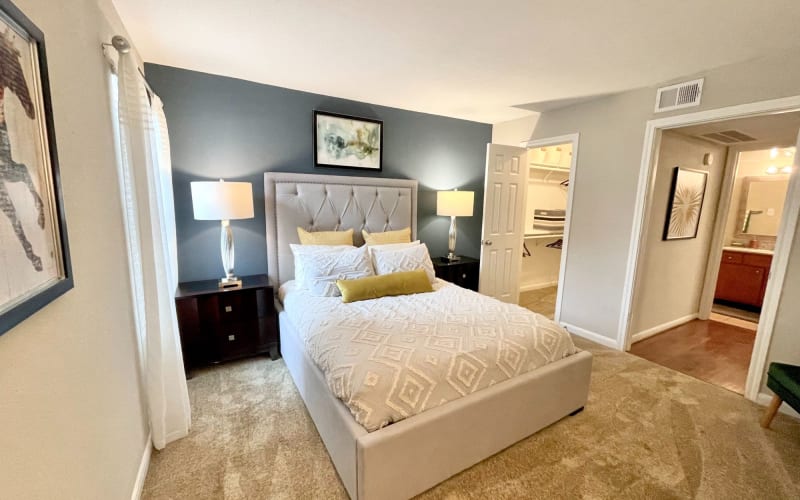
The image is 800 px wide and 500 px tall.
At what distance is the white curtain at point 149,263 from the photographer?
1563mm

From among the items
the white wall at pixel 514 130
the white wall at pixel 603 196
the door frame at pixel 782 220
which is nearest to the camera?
the door frame at pixel 782 220

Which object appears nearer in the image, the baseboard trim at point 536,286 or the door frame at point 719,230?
the door frame at point 719,230

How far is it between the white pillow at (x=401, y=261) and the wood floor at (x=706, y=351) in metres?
2.24

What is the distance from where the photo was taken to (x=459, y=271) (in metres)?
3.69

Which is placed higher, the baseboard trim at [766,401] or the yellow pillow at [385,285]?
the yellow pillow at [385,285]

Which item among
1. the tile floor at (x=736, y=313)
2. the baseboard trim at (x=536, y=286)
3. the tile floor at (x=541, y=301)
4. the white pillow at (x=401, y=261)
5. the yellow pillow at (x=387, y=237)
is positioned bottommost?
the tile floor at (x=541, y=301)

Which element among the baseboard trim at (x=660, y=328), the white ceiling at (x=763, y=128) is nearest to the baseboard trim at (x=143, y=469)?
the baseboard trim at (x=660, y=328)

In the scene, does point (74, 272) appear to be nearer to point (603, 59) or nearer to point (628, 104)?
point (603, 59)

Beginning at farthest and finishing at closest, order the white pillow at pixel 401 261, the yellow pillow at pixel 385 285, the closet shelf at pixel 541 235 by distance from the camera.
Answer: the closet shelf at pixel 541 235 < the white pillow at pixel 401 261 < the yellow pillow at pixel 385 285

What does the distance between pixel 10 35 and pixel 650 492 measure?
2850 mm

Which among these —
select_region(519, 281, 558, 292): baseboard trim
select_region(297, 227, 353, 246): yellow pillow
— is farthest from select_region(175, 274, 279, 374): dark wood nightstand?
select_region(519, 281, 558, 292): baseboard trim

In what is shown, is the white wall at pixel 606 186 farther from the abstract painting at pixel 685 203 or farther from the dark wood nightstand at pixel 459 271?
the dark wood nightstand at pixel 459 271

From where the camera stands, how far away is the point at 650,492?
1.57 metres

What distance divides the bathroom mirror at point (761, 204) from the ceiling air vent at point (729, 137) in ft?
5.15
